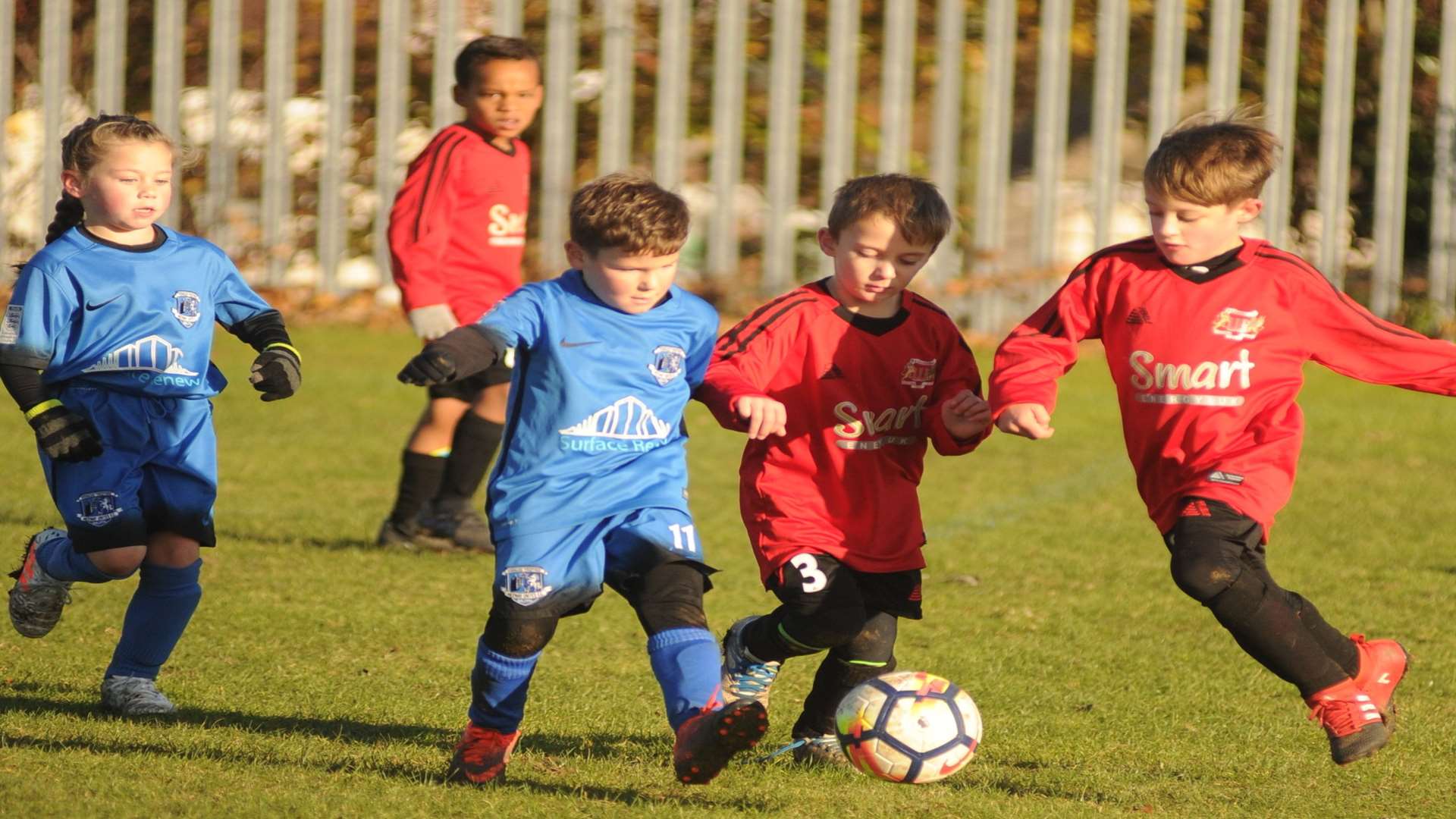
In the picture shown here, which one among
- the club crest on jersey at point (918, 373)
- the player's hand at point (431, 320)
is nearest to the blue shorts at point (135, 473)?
the club crest on jersey at point (918, 373)

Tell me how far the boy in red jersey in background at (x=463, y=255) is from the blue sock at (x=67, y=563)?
2352 mm

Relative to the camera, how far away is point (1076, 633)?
598cm

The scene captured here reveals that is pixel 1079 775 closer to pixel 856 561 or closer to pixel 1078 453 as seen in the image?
pixel 856 561

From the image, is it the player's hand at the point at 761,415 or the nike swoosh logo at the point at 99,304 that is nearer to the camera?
the player's hand at the point at 761,415

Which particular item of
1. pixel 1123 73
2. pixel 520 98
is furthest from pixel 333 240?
pixel 520 98

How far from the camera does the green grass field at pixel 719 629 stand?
159 inches

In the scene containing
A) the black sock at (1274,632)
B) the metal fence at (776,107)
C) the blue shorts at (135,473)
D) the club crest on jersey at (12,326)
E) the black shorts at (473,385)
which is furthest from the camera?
the metal fence at (776,107)

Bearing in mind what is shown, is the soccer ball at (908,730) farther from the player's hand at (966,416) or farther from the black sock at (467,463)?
the black sock at (467,463)

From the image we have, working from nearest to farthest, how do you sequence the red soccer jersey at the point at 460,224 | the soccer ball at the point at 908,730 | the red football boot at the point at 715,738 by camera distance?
the red football boot at the point at 715,738, the soccer ball at the point at 908,730, the red soccer jersey at the point at 460,224

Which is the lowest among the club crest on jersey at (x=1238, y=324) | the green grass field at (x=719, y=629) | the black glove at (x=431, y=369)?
the green grass field at (x=719, y=629)

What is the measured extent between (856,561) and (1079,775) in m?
0.72

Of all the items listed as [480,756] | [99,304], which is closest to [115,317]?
[99,304]

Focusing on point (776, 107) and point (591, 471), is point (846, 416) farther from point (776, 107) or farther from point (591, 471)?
point (776, 107)

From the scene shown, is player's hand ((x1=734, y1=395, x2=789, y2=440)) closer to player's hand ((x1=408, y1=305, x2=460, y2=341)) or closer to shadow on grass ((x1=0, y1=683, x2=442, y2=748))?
shadow on grass ((x1=0, y1=683, x2=442, y2=748))
